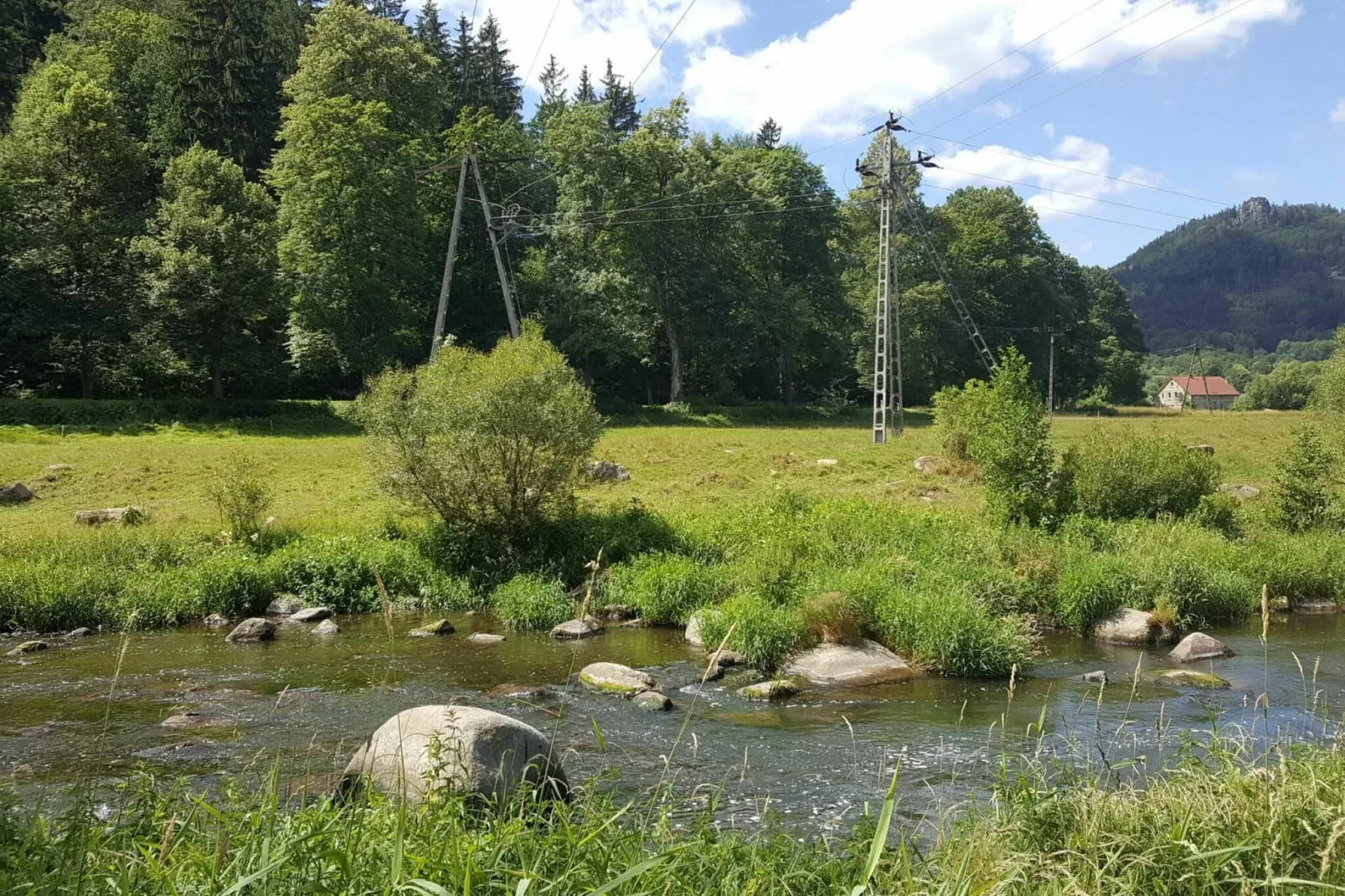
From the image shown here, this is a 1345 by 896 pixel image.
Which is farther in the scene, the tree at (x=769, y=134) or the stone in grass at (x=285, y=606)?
the tree at (x=769, y=134)

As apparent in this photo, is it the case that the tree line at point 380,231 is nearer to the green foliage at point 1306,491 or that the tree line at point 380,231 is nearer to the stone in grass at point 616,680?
the green foliage at point 1306,491

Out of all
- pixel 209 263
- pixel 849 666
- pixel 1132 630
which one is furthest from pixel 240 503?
pixel 209 263

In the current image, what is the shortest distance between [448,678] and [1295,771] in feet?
40.1

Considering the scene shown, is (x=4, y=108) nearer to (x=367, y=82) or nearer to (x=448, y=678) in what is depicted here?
(x=367, y=82)

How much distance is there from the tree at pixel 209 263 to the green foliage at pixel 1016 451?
3598 centimetres

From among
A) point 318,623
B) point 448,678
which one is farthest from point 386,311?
point 448,678

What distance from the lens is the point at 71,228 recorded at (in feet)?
150

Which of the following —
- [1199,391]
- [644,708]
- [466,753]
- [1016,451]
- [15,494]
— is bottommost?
[644,708]

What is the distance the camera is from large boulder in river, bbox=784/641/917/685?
53.4ft

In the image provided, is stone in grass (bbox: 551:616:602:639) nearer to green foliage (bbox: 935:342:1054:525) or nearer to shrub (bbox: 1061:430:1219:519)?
green foliage (bbox: 935:342:1054:525)

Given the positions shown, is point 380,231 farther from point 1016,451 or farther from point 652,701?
point 652,701

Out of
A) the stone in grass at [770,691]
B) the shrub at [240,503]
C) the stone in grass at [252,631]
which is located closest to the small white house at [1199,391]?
the shrub at [240,503]

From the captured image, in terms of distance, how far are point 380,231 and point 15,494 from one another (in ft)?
91.8

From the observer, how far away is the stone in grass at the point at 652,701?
46.9 feet
